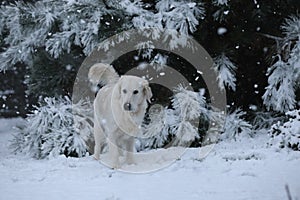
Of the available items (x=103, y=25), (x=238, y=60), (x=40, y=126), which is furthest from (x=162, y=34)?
(x=40, y=126)

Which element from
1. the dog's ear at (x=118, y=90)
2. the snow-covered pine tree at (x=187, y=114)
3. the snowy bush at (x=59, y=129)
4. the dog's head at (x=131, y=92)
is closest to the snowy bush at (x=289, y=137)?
the snow-covered pine tree at (x=187, y=114)

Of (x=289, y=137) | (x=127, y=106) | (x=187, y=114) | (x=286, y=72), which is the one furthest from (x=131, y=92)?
(x=286, y=72)

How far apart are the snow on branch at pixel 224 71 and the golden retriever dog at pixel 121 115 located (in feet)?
7.51

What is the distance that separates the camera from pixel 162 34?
736 centimetres

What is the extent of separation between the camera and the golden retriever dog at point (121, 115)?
5410 mm

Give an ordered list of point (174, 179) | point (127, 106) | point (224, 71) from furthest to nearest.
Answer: point (224, 71) < point (127, 106) < point (174, 179)

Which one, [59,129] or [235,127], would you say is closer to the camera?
[59,129]

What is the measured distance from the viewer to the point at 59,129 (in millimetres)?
7191

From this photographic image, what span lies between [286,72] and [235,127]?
1165 millimetres

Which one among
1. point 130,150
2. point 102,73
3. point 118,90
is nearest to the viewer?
point 118,90

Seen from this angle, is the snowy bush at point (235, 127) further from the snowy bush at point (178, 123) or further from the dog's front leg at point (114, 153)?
the dog's front leg at point (114, 153)

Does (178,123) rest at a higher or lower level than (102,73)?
lower

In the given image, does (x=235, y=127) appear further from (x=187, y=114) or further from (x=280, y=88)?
(x=280, y=88)

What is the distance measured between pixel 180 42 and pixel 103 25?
4.09 ft
